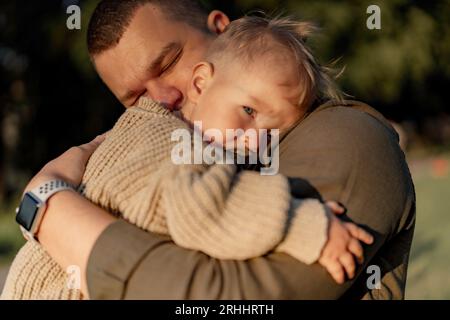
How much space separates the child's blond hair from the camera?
2.37m

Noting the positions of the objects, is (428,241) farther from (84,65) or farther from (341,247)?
(84,65)

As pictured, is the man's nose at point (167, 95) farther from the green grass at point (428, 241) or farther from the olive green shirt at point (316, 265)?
the green grass at point (428, 241)

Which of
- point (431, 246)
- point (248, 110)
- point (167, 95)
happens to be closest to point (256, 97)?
point (248, 110)

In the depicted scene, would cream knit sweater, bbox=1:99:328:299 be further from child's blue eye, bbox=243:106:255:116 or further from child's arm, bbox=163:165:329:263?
child's blue eye, bbox=243:106:255:116

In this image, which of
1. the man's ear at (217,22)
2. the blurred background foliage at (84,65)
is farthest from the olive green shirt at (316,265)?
the blurred background foliage at (84,65)

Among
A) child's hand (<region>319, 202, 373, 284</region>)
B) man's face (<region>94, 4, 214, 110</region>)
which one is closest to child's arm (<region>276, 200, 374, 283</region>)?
child's hand (<region>319, 202, 373, 284</region>)

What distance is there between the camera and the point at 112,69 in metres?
2.89

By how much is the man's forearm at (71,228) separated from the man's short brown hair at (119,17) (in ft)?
3.17

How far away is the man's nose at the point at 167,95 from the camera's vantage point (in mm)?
2676

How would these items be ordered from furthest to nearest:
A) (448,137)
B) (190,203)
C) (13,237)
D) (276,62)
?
(448,137)
(13,237)
(276,62)
(190,203)

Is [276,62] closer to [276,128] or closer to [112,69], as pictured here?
[276,128]

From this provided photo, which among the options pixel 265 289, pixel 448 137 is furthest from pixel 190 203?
pixel 448 137

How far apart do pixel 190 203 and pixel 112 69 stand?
1.25 meters
